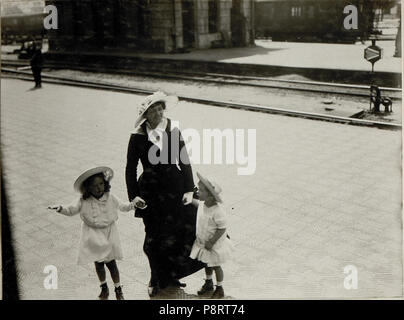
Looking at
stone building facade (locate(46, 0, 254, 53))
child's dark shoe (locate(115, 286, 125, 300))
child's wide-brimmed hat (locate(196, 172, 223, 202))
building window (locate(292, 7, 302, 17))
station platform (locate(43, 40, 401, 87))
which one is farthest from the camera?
building window (locate(292, 7, 302, 17))

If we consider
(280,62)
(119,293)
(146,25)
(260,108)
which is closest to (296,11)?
(146,25)

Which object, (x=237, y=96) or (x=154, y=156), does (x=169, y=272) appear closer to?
(x=154, y=156)

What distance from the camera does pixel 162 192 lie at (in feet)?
13.5

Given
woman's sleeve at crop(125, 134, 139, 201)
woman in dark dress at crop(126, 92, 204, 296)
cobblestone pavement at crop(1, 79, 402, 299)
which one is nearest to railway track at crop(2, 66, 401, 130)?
cobblestone pavement at crop(1, 79, 402, 299)

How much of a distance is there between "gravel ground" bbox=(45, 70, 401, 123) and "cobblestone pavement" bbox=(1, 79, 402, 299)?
1756mm

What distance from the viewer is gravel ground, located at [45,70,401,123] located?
36.0 ft

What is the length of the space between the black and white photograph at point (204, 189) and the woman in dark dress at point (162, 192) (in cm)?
1

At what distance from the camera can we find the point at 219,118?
397 inches

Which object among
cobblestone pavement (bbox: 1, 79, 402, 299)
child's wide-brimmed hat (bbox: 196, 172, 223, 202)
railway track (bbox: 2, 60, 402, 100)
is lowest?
cobblestone pavement (bbox: 1, 79, 402, 299)

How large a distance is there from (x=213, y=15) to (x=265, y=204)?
24.0 meters

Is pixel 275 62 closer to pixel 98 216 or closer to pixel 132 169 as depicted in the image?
pixel 132 169

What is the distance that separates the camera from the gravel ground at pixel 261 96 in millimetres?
10984

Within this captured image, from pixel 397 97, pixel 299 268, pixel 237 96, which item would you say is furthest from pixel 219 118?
pixel 299 268

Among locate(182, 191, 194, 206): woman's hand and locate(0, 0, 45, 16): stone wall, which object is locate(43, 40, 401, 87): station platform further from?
locate(182, 191, 194, 206): woman's hand
